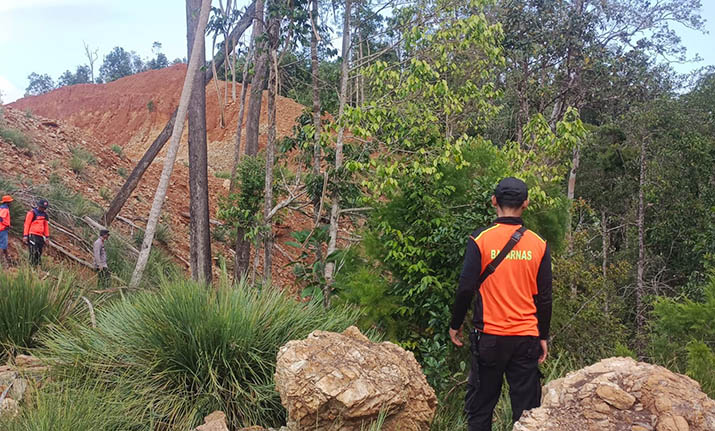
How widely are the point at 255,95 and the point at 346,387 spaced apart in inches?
349

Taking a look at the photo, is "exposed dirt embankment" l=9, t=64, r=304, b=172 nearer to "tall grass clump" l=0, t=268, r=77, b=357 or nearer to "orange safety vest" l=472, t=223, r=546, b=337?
"tall grass clump" l=0, t=268, r=77, b=357

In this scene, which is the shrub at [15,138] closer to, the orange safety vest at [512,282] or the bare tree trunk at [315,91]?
the bare tree trunk at [315,91]

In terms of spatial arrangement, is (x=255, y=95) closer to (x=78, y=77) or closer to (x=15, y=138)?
(x=15, y=138)

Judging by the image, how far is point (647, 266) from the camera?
18.1m

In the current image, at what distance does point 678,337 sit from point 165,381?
6.43m

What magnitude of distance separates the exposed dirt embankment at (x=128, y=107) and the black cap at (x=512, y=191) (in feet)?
111

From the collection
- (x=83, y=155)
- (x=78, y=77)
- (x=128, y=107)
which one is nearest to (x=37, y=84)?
(x=78, y=77)

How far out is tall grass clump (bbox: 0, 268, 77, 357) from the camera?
573 centimetres

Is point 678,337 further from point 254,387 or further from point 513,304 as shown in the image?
point 254,387

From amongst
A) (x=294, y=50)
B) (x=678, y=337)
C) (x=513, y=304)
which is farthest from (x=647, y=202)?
(x=513, y=304)

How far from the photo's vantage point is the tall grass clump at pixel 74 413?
11.2ft

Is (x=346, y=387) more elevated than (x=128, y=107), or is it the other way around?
(x=128, y=107)

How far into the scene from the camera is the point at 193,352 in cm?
439

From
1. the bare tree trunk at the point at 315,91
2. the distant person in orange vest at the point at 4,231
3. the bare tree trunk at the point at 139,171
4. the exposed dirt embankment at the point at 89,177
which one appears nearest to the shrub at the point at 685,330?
the bare tree trunk at the point at 315,91
